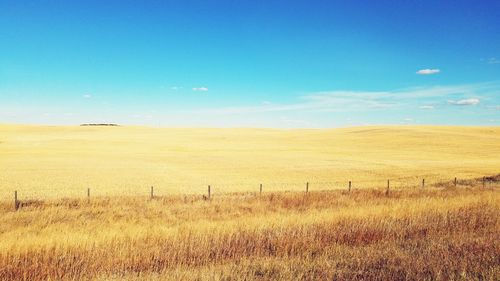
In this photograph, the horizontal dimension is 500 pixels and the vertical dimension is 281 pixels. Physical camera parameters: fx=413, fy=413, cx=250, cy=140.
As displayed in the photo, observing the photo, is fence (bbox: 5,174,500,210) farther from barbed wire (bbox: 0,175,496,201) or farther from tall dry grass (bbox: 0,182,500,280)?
tall dry grass (bbox: 0,182,500,280)

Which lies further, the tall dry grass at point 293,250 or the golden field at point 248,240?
the golden field at point 248,240

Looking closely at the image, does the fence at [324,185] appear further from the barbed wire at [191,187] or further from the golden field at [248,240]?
the golden field at [248,240]

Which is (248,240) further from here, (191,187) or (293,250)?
(191,187)

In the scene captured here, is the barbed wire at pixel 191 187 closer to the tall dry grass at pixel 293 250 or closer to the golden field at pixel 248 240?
the golden field at pixel 248 240

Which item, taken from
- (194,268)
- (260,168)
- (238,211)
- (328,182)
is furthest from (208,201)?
(260,168)

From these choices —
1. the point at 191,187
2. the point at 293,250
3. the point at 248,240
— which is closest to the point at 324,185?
the point at 191,187

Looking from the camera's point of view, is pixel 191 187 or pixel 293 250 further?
pixel 191 187

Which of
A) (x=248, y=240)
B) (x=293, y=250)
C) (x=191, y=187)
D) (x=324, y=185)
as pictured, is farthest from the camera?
(x=324, y=185)

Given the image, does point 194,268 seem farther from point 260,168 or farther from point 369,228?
point 260,168

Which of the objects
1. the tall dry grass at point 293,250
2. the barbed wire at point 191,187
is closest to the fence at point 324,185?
the barbed wire at point 191,187

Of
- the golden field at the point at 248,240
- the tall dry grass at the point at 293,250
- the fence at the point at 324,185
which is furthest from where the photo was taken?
the fence at the point at 324,185

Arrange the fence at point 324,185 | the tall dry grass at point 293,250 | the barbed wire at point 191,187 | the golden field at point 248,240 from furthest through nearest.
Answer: the fence at point 324,185, the barbed wire at point 191,187, the golden field at point 248,240, the tall dry grass at point 293,250

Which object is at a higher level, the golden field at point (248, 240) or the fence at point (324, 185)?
the golden field at point (248, 240)

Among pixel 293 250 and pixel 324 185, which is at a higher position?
pixel 293 250
